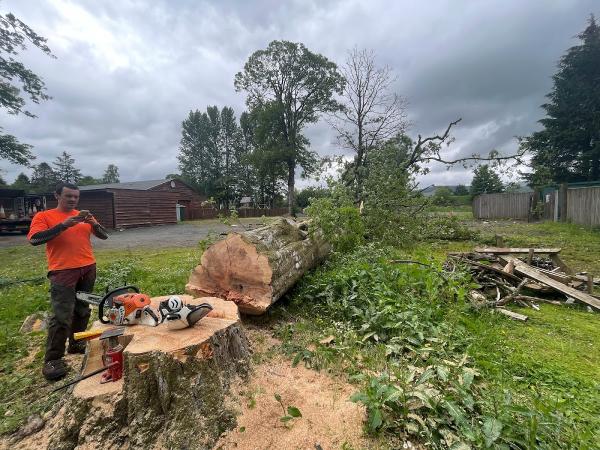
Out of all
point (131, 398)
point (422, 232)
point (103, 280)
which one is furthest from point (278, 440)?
point (422, 232)

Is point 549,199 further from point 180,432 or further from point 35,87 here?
point 35,87

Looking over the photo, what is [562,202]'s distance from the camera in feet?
42.7

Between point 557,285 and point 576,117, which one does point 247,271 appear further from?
point 576,117

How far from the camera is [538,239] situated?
384 inches

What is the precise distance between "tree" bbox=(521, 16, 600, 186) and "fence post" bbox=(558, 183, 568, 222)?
869 cm

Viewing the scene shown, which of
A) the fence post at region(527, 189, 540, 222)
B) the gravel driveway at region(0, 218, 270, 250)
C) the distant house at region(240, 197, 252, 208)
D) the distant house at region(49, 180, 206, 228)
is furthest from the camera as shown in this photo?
the distant house at region(240, 197, 252, 208)

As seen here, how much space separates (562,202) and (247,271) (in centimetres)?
1511

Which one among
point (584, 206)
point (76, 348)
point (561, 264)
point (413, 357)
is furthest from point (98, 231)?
point (584, 206)

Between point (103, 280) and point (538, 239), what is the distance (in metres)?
11.9

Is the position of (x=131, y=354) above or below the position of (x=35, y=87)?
below

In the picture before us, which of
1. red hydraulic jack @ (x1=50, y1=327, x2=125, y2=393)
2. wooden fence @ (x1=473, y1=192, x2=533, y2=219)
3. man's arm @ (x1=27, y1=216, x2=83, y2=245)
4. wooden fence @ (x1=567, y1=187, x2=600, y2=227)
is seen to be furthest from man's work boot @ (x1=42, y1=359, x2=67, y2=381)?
wooden fence @ (x1=473, y1=192, x2=533, y2=219)

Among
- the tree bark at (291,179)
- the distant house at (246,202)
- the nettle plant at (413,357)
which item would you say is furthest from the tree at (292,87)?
the nettle plant at (413,357)

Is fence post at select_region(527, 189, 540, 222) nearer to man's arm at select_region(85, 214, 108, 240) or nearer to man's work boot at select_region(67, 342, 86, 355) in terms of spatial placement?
man's arm at select_region(85, 214, 108, 240)

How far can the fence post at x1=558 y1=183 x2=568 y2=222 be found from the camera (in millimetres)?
12883
